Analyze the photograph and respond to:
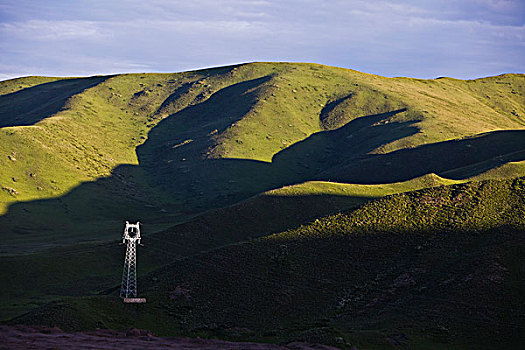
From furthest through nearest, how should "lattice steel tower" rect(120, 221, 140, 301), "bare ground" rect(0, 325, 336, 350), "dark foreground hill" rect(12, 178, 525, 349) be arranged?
"lattice steel tower" rect(120, 221, 140, 301) < "dark foreground hill" rect(12, 178, 525, 349) < "bare ground" rect(0, 325, 336, 350)

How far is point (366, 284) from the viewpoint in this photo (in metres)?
77.5

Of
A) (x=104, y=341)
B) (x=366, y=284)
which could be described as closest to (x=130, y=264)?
(x=104, y=341)

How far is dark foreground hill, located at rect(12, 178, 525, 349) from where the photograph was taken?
205 feet

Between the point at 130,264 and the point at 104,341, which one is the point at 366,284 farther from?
the point at 104,341

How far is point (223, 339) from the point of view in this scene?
6222 cm

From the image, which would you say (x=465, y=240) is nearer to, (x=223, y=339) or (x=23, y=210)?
(x=223, y=339)

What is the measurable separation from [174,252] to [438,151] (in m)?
103

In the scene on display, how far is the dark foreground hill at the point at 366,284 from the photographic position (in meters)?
62.4

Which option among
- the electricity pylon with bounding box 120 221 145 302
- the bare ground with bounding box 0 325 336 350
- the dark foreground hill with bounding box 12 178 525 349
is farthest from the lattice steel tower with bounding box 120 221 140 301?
the bare ground with bounding box 0 325 336 350

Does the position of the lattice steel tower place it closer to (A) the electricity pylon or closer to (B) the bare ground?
(A) the electricity pylon

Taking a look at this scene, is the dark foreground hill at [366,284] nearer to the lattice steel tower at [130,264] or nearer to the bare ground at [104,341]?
the lattice steel tower at [130,264]

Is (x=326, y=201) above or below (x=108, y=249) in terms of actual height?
above

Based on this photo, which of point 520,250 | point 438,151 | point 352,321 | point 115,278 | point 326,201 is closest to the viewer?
point 352,321

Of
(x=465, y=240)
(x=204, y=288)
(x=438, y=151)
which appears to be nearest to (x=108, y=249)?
(x=204, y=288)
